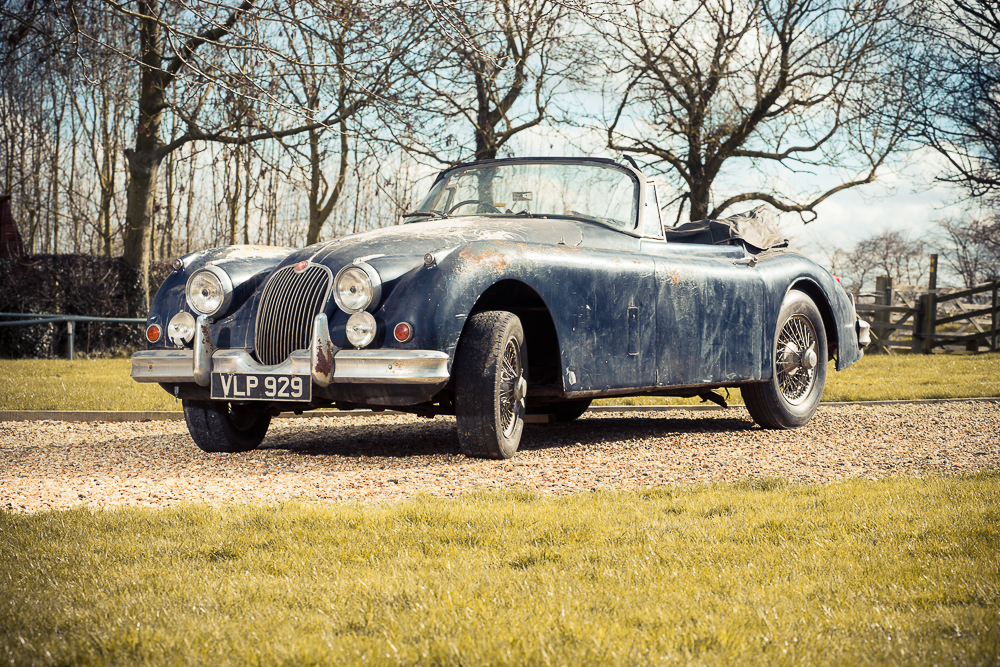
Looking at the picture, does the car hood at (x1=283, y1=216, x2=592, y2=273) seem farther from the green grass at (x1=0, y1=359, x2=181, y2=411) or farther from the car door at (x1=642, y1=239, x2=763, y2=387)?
the green grass at (x1=0, y1=359, x2=181, y2=411)

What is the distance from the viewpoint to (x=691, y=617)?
108 inches

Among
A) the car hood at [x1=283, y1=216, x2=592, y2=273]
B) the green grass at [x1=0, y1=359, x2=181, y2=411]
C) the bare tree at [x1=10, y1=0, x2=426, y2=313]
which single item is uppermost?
the bare tree at [x1=10, y1=0, x2=426, y2=313]

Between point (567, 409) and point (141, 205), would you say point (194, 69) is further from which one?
point (141, 205)

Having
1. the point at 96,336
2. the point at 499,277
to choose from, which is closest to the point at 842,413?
the point at 499,277

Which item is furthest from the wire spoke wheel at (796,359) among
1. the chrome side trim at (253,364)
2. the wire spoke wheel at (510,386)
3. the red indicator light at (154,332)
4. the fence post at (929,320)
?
the fence post at (929,320)

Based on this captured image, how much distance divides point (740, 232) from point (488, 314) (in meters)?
3.01

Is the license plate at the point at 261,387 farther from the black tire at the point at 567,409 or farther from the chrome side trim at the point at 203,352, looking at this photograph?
the black tire at the point at 567,409

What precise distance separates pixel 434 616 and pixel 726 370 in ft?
15.9

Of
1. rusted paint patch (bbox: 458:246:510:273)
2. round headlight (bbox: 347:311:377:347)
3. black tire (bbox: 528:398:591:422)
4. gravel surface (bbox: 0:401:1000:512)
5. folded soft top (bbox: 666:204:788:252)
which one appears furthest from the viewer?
black tire (bbox: 528:398:591:422)

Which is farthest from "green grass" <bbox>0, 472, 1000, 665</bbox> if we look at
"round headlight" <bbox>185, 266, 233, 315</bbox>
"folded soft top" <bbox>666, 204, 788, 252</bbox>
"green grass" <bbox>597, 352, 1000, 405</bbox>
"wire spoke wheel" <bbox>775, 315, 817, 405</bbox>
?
"green grass" <bbox>597, 352, 1000, 405</bbox>

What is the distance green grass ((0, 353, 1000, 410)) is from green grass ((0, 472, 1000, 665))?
18.2 feet

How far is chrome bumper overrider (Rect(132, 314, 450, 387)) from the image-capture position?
5211 mm

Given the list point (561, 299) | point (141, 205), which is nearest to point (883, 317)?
point (141, 205)

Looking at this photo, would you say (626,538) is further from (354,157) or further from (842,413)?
(354,157)
